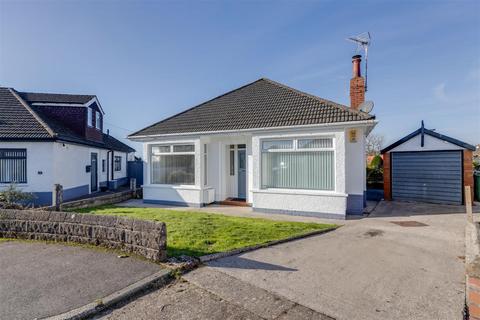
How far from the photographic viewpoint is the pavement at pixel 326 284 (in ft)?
11.4

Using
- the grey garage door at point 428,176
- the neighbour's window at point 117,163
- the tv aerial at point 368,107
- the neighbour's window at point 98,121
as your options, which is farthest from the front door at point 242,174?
the neighbour's window at point 117,163

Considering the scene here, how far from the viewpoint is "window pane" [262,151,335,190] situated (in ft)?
31.7

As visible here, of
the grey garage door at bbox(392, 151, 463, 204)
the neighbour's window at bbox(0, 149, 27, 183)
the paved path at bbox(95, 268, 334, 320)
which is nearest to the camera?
the paved path at bbox(95, 268, 334, 320)

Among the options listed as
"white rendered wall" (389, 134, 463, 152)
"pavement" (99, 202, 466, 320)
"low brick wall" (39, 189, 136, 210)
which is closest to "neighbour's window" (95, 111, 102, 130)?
"low brick wall" (39, 189, 136, 210)

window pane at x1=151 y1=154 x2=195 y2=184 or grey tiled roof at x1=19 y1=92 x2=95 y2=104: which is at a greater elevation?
grey tiled roof at x1=19 y1=92 x2=95 y2=104

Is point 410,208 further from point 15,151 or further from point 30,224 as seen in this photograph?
point 15,151

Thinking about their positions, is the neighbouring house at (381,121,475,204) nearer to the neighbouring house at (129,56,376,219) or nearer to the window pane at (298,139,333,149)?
the neighbouring house at (129,56,376,219)

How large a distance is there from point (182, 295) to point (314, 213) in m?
6.77

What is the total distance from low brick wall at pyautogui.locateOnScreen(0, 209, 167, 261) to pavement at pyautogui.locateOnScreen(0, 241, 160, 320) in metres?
0.25

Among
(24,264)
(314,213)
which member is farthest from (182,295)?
(314,213)

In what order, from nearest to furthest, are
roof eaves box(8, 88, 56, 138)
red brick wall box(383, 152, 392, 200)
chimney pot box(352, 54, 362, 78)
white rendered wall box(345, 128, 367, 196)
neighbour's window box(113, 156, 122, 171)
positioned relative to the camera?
white rendered wall box(345, 128, 367, 196) → chimney pot box(352, 54, 362, 78) → roof eaves box(8, 88, 56, 138) → red brick wall box(383, 152, 392, 200) → neighbour's window box(113, 156, 122, 171)

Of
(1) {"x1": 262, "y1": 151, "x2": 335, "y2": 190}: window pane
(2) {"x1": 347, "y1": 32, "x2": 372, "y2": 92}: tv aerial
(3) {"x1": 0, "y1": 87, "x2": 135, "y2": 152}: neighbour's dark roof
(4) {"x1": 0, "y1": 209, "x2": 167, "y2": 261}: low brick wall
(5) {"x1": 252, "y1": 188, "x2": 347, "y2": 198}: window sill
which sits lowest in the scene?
(4) {"x1": 0, "y1": 209, "x2": 167, "y2": 261}: low brick wall

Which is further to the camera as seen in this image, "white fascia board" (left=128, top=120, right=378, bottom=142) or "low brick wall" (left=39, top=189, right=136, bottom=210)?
"low brick wall" (left=39, top=189, right=136, bottom=210)

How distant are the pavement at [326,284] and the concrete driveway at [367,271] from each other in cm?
1
